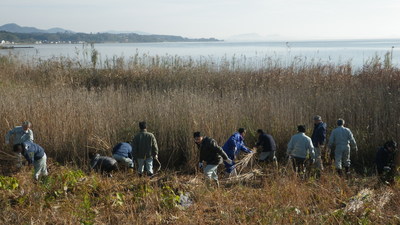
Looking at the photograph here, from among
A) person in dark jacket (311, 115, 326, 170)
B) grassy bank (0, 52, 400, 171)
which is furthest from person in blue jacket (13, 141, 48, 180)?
person in dark jacket (311, 115, 326, 170)

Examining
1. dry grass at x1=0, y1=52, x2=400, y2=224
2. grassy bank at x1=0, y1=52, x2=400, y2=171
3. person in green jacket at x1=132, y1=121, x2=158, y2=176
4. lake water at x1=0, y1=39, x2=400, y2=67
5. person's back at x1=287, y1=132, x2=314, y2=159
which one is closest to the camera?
dry grass at x1=0, y1=52, x2=400, y2=224

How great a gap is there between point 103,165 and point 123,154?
0.45 m


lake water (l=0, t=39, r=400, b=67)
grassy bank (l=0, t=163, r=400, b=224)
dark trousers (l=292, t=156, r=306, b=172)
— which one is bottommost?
grassy bank (l=0, t=163, r=400, b=224)

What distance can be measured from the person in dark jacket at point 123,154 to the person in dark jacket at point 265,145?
8.60 ft

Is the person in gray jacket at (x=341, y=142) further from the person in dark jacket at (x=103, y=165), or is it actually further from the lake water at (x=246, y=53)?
the lake water at (x=246, y=53)

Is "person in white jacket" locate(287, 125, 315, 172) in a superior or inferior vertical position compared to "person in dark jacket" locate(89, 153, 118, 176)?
superior

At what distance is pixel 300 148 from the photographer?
25.2ft

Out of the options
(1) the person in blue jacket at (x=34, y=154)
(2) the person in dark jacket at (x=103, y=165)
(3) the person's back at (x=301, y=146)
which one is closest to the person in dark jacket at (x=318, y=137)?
(3) the person's back at (x=301, y=146)

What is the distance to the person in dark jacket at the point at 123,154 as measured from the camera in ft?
26.4

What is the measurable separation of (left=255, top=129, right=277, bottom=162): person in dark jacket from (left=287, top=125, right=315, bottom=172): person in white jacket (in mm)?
440

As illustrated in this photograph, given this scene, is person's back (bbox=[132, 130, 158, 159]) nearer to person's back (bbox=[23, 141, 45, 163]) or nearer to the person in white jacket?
person's back (bbox=[23, 141, 45, 163])

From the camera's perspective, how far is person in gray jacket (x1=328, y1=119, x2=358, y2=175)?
7930mm

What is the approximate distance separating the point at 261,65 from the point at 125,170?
853 cm

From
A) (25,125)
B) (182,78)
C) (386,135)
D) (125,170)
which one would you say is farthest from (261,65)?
(25,125)
